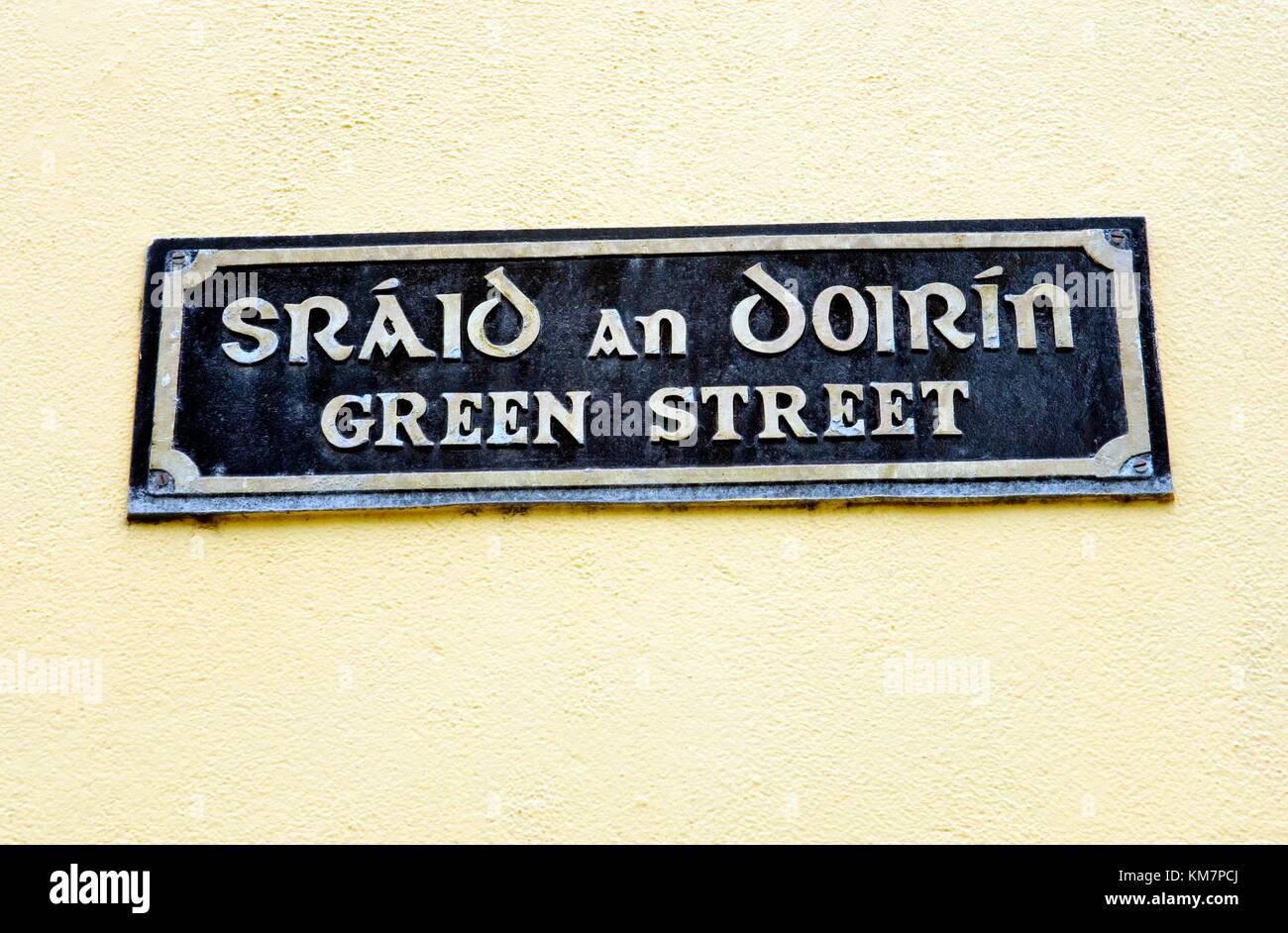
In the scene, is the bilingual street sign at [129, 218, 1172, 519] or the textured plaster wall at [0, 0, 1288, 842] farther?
the bilingual street sign at [129, 218, 1172, 519]

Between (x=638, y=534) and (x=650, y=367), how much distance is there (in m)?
0.39

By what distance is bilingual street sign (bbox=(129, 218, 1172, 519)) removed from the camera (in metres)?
2.90

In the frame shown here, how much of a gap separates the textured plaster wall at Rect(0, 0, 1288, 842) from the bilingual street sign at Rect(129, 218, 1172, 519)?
0.23 feet

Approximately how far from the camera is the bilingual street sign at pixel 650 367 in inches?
114

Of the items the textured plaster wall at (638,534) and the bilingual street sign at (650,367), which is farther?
the bilingual street sign at (650,367)

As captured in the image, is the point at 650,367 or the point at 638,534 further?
the point at 650,367

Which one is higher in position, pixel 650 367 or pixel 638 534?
pixel 650 367

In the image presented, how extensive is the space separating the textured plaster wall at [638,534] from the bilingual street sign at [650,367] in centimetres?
7

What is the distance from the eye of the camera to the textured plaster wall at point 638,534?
8.90ft

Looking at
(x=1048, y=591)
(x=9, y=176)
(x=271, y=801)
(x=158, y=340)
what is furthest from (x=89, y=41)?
(x=1048, y=591)

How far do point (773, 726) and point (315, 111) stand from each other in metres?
Answer: 1.79

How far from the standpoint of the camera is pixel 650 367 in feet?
9.83
